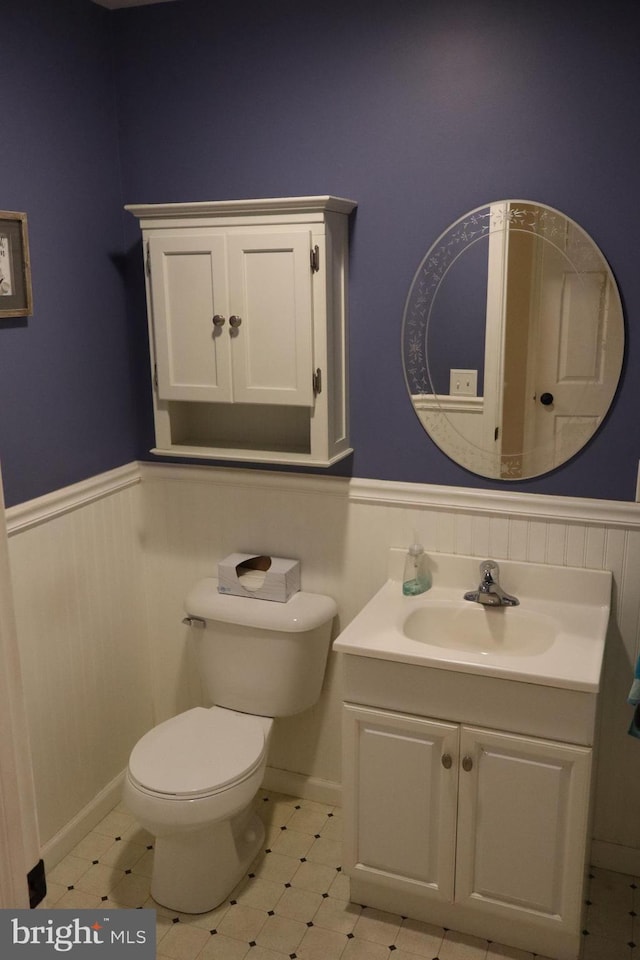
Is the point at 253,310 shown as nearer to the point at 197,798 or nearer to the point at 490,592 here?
the point at 490,592

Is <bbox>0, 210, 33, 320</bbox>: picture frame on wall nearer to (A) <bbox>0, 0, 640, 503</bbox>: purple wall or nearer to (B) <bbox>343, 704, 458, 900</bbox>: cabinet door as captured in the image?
(A) <bbox>0, 0, 640, 503</bbox>: purple wall

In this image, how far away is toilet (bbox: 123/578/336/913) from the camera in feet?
7.18

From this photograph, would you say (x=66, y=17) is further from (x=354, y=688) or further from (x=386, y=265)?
(x=354, y=688)

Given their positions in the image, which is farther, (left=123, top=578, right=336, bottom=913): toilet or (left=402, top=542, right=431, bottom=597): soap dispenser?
(left=402, top=542, right=431, bottom=597): soap dispenser

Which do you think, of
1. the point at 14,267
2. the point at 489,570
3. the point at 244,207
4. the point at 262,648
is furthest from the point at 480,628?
the point at 14,267

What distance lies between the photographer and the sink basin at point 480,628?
2.29 m

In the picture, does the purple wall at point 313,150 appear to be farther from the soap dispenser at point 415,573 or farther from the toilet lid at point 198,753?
the toilet lid at point 198,753

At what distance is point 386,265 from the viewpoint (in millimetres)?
2367

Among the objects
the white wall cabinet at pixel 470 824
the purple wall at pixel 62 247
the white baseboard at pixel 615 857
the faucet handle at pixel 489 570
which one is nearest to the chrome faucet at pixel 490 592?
the faucet handle at pixel 489 570

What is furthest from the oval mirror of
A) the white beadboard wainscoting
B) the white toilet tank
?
the white toilet tank

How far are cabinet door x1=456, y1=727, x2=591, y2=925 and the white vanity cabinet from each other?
36.3 inches

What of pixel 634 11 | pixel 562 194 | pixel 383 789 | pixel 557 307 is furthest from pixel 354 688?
pixel 634 11

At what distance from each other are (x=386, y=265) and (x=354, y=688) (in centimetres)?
117

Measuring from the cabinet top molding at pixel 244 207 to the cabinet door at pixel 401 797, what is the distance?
1.32 meters
